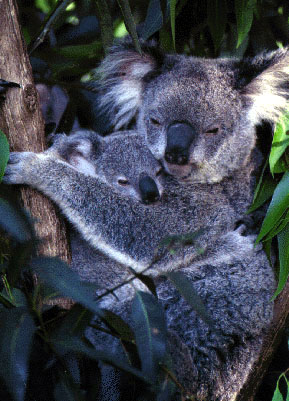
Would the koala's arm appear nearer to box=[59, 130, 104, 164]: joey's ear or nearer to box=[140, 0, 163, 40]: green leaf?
box=[59, 130, 104, 164]: joey's ear

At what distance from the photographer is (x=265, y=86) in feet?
9.25

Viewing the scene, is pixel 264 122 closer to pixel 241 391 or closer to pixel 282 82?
pixel 282 82

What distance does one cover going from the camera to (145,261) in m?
2.66

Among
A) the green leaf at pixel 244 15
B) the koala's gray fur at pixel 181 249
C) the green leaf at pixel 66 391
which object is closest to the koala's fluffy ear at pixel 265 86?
the green leaf at pixel 244 15

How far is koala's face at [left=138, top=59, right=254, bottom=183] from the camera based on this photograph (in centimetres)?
265

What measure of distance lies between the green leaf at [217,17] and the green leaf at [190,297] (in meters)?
1.83

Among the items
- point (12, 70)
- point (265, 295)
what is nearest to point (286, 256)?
point (265, 295)

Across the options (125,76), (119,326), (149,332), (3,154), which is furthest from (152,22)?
(149,332)

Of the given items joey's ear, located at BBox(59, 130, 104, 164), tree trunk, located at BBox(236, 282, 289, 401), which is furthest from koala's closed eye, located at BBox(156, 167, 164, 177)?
tree trunk, located at BBox(236, 282, 289, 401)

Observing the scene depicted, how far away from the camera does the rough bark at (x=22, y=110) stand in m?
1.98

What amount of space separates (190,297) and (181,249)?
47.1 inches

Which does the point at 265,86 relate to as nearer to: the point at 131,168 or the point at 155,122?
the point at 155,122

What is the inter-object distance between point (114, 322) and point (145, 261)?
101 centimetres

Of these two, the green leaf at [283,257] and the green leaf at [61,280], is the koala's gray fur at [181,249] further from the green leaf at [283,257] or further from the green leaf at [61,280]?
the green leaf at [61,280]
